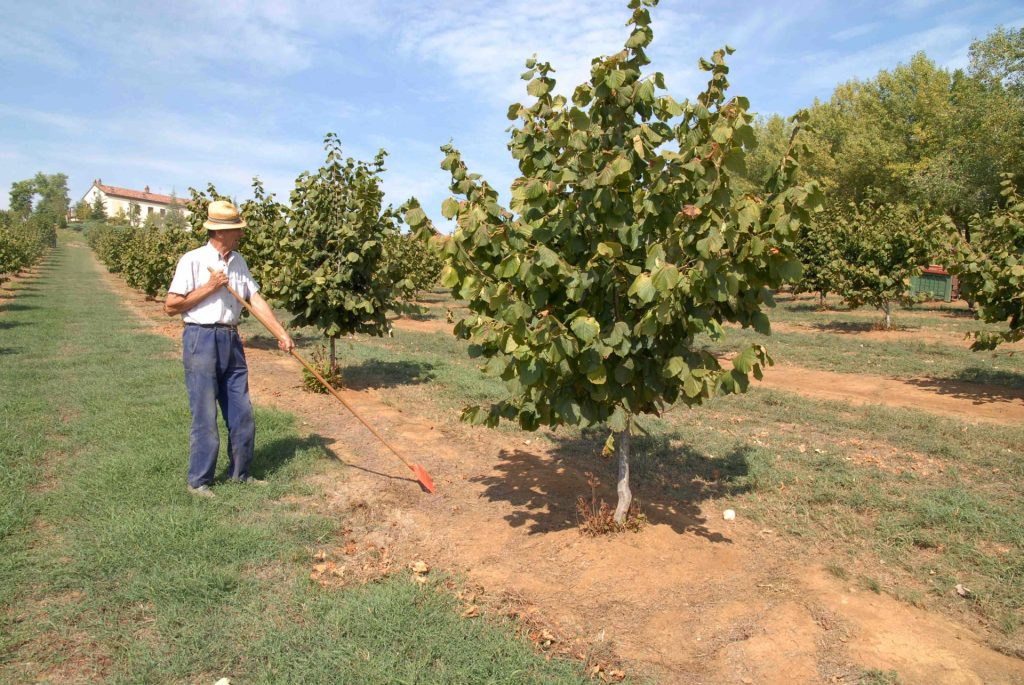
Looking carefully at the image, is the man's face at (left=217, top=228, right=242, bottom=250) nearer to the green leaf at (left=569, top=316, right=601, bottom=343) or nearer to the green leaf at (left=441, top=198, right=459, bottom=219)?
the green leaf at (left=441, top=198, right=459, bottom=219)

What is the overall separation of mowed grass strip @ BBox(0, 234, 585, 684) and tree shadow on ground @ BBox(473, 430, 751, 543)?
1.52 metres

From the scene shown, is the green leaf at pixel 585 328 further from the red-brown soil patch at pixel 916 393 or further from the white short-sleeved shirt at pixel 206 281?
the red-brown soil patch at pixel 916 393

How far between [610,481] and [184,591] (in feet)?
11.8

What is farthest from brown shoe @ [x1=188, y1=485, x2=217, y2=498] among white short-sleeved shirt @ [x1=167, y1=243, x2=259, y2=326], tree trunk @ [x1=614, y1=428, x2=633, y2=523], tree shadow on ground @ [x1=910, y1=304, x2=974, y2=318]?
tree shadow on ground @ [x1=910, y1=304, x2=974, y2=318]

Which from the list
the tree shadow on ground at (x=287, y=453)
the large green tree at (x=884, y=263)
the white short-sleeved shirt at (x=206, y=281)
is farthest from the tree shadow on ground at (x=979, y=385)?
the white short-sleeved shirt at (x=206, y=281)

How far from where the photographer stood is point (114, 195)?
473 ft

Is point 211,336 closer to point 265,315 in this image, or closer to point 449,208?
point 265,315

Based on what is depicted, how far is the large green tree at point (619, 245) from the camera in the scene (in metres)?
3.71

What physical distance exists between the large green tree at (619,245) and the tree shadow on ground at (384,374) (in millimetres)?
6435

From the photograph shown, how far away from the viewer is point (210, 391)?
221 inches

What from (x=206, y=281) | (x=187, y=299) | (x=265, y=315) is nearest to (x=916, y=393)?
(x=265, y=315)

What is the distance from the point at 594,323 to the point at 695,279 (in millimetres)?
584

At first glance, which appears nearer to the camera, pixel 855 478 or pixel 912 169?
pixel 855 478

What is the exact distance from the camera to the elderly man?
218 inches
